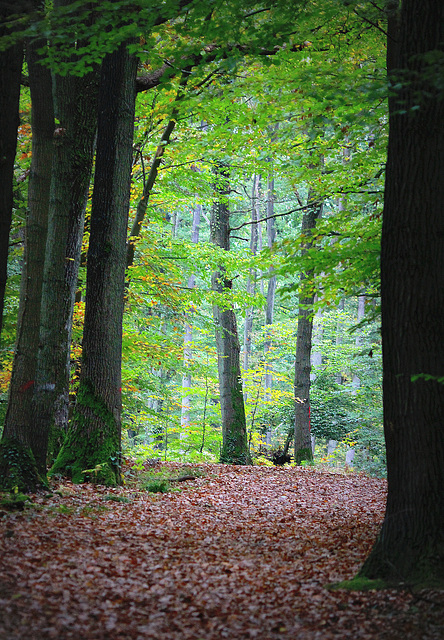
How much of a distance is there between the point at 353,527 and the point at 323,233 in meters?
3.93

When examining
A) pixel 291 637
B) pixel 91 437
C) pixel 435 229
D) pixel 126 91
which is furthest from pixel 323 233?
pixel 291 637

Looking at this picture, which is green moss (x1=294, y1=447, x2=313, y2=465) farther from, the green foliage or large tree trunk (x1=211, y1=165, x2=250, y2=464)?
the green foliage

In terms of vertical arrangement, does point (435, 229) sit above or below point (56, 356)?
above

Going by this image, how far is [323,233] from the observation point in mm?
7625

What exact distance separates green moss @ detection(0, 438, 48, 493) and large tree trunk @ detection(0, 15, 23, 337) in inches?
111

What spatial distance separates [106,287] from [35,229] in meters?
1.35

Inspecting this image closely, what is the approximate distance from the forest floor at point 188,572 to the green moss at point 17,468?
0.24 metres

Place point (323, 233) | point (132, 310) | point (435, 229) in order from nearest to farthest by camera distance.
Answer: point (435, 229) → point (323, 233) → point (132, 310)

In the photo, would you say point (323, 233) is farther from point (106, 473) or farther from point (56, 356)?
point (106, 473)

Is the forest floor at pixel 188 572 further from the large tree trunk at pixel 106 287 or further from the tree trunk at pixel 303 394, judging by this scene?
the tree trunk at pixel 303 394

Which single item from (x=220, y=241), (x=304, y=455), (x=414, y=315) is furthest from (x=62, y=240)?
(x=304, y=455)

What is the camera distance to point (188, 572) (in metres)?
4.60

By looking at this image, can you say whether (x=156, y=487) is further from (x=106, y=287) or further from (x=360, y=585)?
(x=360, y=585)

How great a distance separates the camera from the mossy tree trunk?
7211 mm
